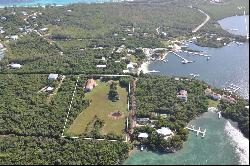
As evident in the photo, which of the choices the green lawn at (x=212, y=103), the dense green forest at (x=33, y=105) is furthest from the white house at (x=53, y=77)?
the green lawn at (x=212, y=103)

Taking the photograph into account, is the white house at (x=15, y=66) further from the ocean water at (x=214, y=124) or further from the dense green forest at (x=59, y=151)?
the ocean water at (x=214, y=124)

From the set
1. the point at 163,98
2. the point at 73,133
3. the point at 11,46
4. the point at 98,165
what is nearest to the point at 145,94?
the point at 163,98

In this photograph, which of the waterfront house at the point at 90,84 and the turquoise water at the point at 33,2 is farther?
the turquoise water at the point at 33,2

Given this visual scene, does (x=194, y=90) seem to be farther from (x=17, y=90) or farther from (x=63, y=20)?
(x=63, y=20)

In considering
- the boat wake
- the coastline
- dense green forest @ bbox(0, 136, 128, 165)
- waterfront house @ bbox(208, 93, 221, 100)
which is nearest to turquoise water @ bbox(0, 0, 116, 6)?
the coastline

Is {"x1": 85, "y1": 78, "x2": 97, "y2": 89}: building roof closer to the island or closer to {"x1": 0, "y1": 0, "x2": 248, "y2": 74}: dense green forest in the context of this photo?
the island

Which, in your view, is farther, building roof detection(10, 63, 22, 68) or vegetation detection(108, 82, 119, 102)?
building roof detection(10, 63, 22, 68)
